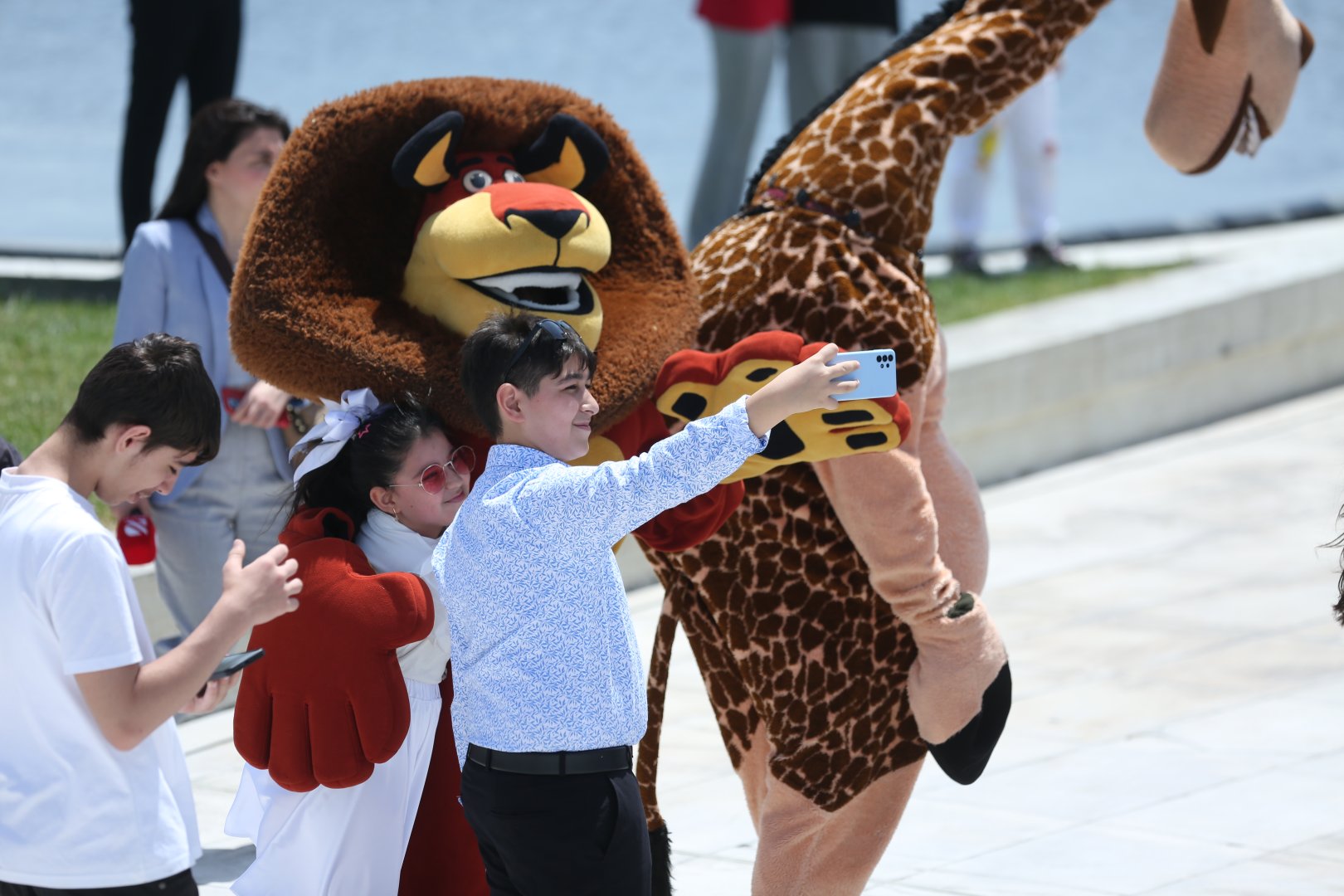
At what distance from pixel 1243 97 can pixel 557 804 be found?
1.97 metres

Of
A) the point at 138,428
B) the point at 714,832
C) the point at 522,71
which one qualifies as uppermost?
the point at 138,428

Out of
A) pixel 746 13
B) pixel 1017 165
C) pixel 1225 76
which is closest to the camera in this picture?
pixel 1225 76

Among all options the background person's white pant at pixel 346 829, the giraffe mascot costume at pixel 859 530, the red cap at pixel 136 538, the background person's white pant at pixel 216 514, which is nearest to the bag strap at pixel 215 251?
the background person's white pant at pixel 216 514

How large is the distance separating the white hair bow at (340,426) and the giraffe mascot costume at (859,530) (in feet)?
2.17

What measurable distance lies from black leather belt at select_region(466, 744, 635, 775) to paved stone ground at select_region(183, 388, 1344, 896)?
1.41 m

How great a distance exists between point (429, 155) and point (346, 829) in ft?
3.70

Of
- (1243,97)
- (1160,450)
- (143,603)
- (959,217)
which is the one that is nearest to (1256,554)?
(1160,450)

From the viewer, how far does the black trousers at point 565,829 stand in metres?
2.66

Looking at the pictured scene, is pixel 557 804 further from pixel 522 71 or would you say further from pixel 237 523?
pixel 522 71

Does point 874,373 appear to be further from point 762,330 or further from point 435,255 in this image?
point 435,255

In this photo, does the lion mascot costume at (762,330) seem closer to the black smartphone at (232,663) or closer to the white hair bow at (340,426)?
→ the white hair bow at (340,426)

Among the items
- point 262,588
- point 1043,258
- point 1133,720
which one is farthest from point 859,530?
point 1043,258

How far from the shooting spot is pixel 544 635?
2.66 meters

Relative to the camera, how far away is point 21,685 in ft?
8.23
